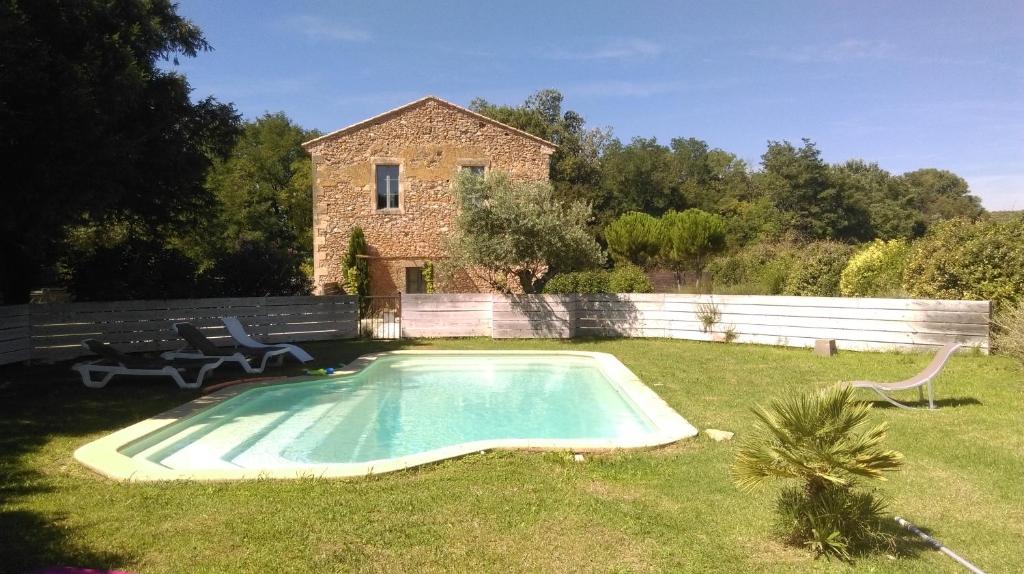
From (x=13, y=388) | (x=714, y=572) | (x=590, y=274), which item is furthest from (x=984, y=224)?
(x=13, y=388)

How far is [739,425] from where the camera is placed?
7.19 metres

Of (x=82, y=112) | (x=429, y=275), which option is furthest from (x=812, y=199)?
(x=82, y=112)

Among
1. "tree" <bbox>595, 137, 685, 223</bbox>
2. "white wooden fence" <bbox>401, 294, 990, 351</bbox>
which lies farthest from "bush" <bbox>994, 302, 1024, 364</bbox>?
"tree" <bbox>595, 137, 685, 223</bbox>

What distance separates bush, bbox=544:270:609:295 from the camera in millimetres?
16672

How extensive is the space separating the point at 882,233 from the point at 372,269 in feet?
124

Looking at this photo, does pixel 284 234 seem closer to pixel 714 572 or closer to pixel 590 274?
pixel 590 274

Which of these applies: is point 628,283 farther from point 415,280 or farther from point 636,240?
point 636,240

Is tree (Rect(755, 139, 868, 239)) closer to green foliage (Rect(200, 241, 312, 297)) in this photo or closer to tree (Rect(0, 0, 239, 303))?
green foliage (Rect(200, 241, 312, 297))

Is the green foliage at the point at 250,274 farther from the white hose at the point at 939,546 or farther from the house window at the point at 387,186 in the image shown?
the white hose at the point at 939,546

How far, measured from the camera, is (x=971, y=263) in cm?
1254

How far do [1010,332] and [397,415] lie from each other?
10275 millimetres

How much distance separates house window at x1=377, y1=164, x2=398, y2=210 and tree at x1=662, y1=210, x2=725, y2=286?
44.9 feet

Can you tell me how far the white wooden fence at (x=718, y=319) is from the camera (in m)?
12.3

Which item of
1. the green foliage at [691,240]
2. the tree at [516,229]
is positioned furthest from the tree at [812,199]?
the tree at [516,229]
